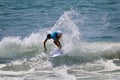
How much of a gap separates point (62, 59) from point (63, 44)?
1.53 m

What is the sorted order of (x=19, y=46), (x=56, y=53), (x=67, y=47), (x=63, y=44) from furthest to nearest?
(x=19, y=46), (x=63, y=44), (x=67, y=47), (x=56, y=53)

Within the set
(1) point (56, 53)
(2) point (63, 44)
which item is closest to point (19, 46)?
(2) point (63, 44)

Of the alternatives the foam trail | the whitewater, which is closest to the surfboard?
the whitewater

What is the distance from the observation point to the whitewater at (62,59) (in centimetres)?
1498

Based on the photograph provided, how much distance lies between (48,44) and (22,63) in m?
3.40

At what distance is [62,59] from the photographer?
17.3 meters

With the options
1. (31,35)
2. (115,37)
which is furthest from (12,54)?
(115,37)

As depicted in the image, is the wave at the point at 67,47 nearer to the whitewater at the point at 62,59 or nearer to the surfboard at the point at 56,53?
the whitewater at the point at 62,59

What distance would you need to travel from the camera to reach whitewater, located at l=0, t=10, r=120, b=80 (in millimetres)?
14984

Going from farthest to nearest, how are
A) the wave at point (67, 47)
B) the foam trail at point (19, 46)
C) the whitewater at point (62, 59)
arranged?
1. the foam trail at point (19, 46)
2. the wave at point (67, 47)
3. the whitewater at point (62, 59)

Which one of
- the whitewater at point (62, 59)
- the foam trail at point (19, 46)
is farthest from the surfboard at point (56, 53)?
the foam trail at point (19, 46)

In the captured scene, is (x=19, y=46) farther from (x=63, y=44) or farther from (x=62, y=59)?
(x=62, y=59)

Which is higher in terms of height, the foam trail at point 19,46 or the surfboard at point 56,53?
the foam trail at point 19,46

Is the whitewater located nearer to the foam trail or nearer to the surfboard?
the foam trail
